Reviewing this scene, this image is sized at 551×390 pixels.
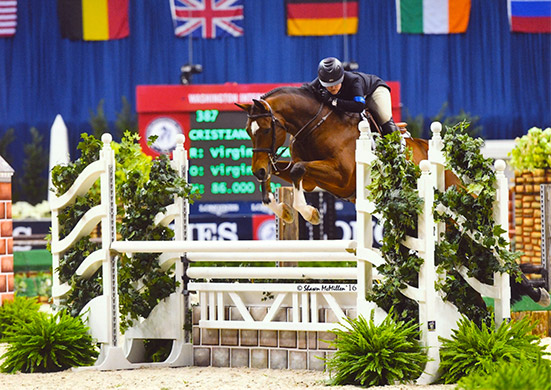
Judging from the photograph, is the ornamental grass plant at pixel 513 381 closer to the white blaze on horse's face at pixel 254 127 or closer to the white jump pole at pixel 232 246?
the white jump pole at pixel 232 246

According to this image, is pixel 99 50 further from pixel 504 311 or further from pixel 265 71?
pixel 504 311

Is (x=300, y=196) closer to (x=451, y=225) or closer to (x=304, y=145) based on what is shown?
(x=304, y=145)

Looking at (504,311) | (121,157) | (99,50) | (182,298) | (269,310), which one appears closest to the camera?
(504,311)

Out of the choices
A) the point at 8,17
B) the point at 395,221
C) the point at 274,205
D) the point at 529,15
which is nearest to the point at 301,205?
the point at 274,205

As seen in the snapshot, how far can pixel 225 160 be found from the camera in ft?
33.8

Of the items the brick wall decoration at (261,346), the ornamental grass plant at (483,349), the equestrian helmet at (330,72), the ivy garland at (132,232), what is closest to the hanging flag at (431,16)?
the equestrian helmet at (330,72)

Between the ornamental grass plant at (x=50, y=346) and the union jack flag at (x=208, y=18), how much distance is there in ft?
41.4

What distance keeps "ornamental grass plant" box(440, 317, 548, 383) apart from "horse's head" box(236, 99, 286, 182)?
1.83m

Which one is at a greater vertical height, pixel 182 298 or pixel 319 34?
pixel 319 34

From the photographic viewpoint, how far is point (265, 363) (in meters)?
5.06

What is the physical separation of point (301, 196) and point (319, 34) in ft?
40.6

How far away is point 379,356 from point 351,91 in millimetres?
2193

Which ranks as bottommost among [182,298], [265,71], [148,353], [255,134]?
[148,353]

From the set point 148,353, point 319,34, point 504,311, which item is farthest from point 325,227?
point 319,34
